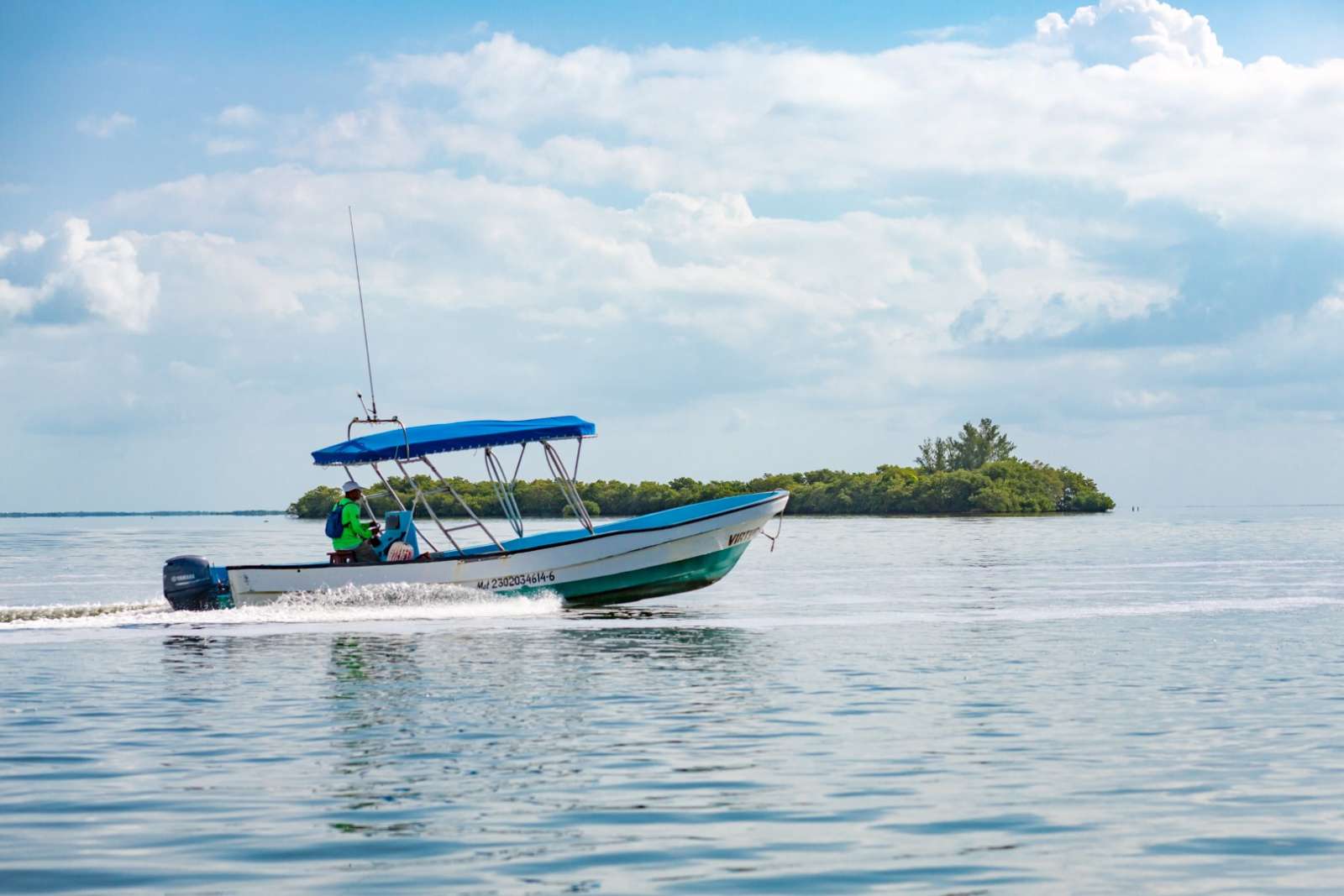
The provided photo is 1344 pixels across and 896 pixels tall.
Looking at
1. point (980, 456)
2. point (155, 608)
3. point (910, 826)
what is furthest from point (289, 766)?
point (980, 456)

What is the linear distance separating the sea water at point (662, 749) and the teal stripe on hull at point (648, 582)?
0.41 m

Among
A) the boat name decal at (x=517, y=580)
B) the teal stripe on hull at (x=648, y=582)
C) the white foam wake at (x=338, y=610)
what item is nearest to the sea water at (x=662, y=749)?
the white foam wake at (x=338, y=610)

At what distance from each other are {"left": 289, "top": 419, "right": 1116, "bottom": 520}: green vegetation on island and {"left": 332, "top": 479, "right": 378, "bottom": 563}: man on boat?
86983mm

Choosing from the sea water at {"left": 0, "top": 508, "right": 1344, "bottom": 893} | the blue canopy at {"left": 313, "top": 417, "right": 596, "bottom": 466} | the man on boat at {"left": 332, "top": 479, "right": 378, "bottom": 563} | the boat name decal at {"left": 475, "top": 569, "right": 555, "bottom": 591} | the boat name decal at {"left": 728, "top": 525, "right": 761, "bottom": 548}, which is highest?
the blue canopy at {"left": 313, "top": 417, "right": 596, "bottom": 466}

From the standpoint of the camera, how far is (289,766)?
10.1m

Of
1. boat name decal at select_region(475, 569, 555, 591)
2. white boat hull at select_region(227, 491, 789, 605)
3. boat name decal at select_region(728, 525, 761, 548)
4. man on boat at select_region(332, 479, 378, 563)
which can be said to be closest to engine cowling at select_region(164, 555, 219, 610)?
white boat hull at select_region(227, 491, 789, 605)

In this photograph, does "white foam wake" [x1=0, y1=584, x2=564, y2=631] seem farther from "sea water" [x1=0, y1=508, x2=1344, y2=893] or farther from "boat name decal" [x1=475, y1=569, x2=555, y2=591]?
"boat name decal" [x1=475, y1=569, x2=555, y2=591]

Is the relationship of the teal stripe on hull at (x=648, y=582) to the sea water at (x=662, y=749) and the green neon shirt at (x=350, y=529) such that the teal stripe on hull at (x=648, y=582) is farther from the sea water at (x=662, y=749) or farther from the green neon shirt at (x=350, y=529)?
the green neon shirt at (x=350, y=529)

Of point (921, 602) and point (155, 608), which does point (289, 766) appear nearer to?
point (155, 608)

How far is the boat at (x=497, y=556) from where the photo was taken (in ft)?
73.9

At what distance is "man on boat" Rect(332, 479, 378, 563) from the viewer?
22.5 metres

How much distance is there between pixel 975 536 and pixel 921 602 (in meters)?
45.3

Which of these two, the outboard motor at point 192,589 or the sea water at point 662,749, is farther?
the outboard motor at point 192,589

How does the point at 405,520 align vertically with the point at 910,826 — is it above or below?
above
